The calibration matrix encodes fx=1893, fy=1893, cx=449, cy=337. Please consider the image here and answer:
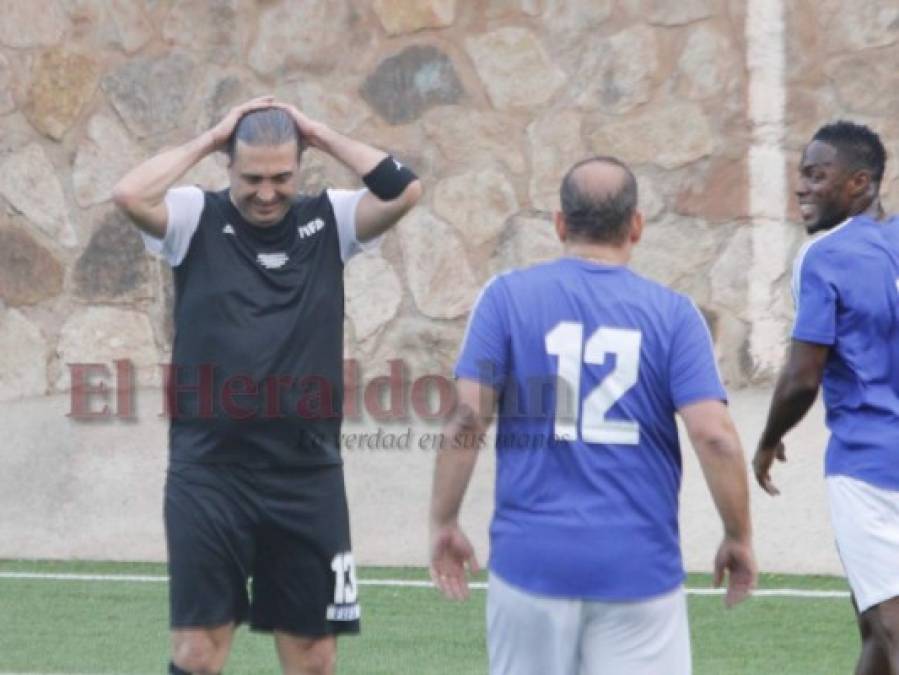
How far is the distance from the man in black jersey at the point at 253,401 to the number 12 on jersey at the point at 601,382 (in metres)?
1.43

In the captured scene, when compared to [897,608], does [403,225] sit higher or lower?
higher

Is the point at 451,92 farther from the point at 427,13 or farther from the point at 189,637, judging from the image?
the point at 189,637

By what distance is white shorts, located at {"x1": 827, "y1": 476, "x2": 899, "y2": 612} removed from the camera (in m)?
6.17

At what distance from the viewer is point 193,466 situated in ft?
19.9

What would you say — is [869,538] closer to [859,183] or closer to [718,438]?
[859,183]

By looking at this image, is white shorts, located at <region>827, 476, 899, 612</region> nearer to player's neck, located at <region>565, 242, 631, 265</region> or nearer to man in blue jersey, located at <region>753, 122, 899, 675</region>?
man in blue jersey, located at <region>753, 122, 899, 675</region>

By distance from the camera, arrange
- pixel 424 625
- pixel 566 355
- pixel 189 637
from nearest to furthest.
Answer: pixel 566 355, pixel 189 637, pixel 424 625

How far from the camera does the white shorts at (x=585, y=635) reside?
15.9 feet

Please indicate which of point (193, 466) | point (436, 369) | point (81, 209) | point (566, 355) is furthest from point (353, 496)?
point (566, 355)

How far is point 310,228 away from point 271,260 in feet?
0.65

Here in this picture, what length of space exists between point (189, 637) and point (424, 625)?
297 centimetres

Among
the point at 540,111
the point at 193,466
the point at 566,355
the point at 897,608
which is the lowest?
the point at 897,608

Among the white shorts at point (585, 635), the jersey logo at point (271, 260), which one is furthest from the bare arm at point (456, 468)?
the jersey logo at point (271, 260)

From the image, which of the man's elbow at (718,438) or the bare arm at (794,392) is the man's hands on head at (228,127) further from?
the man's elbow at (718,438)
